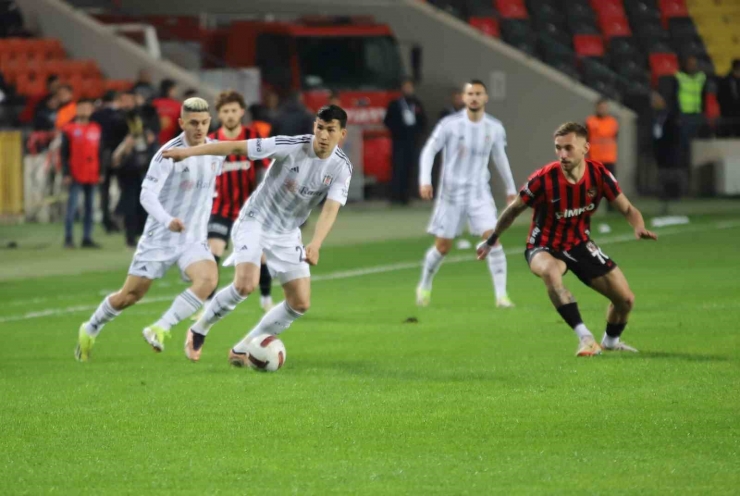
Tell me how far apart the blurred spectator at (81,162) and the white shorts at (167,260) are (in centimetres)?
976

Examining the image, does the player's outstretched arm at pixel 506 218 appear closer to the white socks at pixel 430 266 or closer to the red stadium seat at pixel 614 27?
the white socks at pixel 430 266

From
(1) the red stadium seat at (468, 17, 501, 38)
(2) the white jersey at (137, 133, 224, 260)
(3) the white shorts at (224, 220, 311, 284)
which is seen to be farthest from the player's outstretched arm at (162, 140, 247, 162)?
(1) the red stadium seat at (468, 17, 501, 38)

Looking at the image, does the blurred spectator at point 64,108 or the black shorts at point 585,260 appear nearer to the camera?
the black shorts at point 585,260

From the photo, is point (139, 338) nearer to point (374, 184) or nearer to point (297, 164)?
point (297, 164)

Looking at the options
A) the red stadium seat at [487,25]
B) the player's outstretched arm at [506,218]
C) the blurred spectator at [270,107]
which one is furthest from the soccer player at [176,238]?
the red stadium seat at [487,25]

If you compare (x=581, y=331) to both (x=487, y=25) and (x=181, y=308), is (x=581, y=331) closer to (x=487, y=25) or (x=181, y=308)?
(x=181, y=308)

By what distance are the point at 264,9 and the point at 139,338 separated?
19316mm

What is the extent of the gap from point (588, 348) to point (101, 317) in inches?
135

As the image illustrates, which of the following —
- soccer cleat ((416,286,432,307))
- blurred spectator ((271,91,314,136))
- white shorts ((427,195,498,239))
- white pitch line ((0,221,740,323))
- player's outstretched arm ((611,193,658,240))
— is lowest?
white pitch line ((0,221,740,323))

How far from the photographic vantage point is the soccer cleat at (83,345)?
10.6m

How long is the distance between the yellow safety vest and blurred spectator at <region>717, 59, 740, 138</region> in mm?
890

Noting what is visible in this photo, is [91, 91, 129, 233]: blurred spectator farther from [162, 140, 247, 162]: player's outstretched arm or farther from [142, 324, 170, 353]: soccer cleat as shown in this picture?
[162, 140, 247, 162]: player's outstretched arm

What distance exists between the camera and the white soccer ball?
9.81m

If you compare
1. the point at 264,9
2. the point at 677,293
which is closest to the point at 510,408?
the point at 677,293
